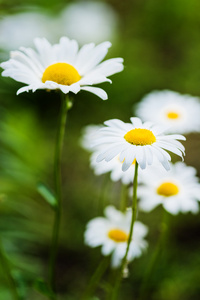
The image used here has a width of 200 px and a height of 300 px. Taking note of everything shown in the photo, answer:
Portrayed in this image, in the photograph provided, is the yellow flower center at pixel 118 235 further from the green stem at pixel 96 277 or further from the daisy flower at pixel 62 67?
the daisy flower at pixel 62 67

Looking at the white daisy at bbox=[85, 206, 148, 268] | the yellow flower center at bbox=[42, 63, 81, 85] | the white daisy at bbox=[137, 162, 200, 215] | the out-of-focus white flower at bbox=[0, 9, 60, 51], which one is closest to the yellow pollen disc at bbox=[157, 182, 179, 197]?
the white daisy at bbox=[137, 162, 200, 215]

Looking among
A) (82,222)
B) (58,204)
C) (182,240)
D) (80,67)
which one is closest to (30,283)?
(82,222)

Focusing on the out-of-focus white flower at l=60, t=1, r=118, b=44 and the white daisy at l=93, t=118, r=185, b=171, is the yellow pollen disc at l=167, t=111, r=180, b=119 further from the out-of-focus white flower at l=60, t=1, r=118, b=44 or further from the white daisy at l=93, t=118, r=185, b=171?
the out-of-focus white flower at l=60, t=1, r=118, b=44

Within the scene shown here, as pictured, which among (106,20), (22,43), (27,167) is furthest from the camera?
(106,20)

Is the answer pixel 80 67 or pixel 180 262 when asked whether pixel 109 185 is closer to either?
pixel 180 262

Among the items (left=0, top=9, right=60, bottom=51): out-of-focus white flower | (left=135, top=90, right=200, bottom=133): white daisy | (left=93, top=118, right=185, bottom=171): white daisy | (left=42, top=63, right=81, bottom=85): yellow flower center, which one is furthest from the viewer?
(left=0, top=9, right=60, bottom=51): out-of-focus white flower

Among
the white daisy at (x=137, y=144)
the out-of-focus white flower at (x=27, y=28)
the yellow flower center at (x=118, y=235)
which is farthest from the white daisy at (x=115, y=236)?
the out-of-focus white flower at (x=27, y=28)

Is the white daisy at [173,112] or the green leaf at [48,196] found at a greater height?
the white daisy at [173,112]
